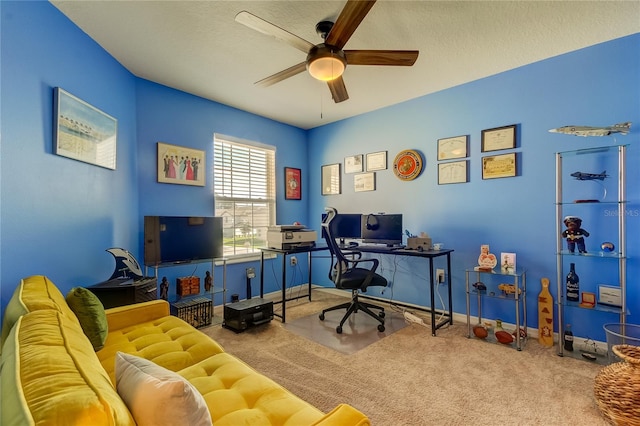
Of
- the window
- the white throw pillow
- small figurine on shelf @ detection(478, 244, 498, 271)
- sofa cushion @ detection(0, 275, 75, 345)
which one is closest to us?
the white throw pillow

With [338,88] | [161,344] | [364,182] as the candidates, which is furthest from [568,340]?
[161,344]

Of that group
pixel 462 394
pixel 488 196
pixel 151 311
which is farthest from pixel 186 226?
pixel 488 196

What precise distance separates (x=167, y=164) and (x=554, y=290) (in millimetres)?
4045

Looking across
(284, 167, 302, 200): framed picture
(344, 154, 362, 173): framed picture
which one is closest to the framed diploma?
(344, 154, 362, 173): framed picture

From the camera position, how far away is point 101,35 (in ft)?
7.59

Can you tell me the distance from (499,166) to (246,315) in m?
2.97

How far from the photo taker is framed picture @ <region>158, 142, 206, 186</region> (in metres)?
3.20

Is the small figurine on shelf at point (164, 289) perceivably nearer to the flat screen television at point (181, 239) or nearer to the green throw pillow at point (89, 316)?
the flat screen television at point (181, 239)

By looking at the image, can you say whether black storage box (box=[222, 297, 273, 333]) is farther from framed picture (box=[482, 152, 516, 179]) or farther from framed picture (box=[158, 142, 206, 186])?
framed picture (box=[482, 152, 516, 179])

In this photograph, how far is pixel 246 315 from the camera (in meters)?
2.95

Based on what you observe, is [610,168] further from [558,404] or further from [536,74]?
[558,404]

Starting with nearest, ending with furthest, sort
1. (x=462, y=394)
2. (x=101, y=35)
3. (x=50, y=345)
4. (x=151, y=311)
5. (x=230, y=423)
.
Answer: (x=50, y=345), (x=230, y=423), (x=462, y=394), (x=151, y=311), (x=101, y=35)

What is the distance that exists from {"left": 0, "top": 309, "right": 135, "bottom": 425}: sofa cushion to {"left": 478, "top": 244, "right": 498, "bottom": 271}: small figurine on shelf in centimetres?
293

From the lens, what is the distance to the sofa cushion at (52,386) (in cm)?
55
